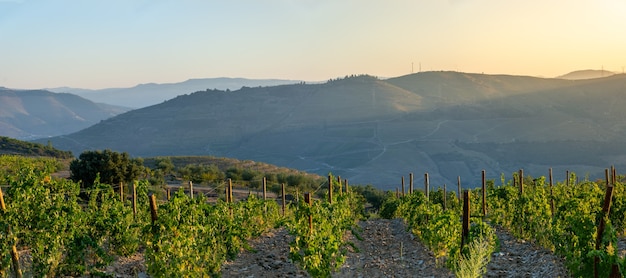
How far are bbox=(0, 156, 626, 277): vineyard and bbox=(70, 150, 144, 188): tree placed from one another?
11.1 metres

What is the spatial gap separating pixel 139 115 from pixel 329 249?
168793 mm

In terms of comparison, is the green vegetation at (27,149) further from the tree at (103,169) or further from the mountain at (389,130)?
the mountain at (389,130)

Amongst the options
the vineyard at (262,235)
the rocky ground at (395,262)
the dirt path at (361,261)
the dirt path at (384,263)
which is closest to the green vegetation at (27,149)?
the vineyard at (262,235)

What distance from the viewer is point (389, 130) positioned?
12325 cm

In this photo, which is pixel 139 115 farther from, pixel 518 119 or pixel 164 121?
pixel 518 119

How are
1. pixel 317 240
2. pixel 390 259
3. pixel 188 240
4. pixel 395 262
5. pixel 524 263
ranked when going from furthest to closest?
pixel 390 259 → pixel 395 262 → pixel 524 263 → pixel 317 240 → pixel 188 240

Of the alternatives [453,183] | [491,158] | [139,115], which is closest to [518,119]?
[491,158]

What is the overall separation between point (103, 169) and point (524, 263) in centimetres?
1989

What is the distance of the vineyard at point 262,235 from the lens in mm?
8914

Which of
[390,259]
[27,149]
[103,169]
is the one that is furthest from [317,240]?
[27,149]

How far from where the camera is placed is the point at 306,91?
605ft

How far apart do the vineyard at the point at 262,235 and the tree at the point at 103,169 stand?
36.5 ft

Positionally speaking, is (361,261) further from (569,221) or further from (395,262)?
(569,221)

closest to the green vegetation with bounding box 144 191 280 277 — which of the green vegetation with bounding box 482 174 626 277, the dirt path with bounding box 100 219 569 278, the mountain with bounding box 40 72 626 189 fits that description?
the dirt path with bounding box 100 219 569 278
